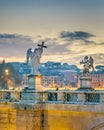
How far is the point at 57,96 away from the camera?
18.8 metres

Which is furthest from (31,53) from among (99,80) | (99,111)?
(99,80)

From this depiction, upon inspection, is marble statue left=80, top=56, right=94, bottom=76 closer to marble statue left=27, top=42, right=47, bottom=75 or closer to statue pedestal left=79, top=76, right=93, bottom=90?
statue pedestal left=79, top=76, right=93, bottom=90

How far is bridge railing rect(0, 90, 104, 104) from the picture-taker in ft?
58.2

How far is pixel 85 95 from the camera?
58.6 ft

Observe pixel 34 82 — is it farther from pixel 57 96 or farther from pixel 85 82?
pixel 85 82

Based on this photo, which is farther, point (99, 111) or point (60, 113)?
point (60, 113)

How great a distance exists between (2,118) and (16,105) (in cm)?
104

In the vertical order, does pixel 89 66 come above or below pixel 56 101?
above

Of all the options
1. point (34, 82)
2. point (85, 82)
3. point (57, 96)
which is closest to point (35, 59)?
point (34, 82)

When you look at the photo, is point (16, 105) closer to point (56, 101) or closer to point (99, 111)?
point (56, 101)

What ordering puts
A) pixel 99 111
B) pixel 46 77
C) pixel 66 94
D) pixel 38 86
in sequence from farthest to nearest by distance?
1. pixel 46 77
2. pixel 38 86
3. pixel 66 94
4. pixel 99 111

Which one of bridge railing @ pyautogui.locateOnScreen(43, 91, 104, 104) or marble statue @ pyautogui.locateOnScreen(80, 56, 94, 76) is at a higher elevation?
marble statue @ pyautogui.locateOnScreen(80, 56, 94, 76)

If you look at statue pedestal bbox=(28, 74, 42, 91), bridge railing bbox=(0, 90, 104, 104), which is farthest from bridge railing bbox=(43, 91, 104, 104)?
statue pedestal bbox=(28, 74, 42, 91)

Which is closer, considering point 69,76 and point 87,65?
point 87,65
